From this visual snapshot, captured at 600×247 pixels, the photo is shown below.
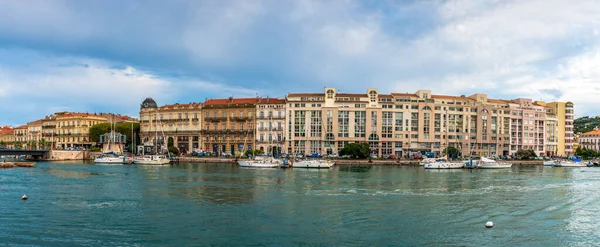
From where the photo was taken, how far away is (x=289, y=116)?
99.0 metres

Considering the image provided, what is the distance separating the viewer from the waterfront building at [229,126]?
10162cm

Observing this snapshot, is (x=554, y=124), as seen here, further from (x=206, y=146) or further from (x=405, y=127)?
(x=206, y=146)

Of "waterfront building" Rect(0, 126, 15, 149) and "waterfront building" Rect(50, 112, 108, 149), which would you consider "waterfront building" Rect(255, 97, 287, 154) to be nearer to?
"waterfront building" Rect(50, 112, 108, 149)

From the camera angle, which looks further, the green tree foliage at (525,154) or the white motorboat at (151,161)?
the green tree foliage at (525,154)

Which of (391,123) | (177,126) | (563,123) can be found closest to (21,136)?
(177,126)

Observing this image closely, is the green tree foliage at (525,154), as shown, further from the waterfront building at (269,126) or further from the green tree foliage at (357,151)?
the waterfront building at (269,126)

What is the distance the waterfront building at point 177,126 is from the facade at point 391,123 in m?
22.8

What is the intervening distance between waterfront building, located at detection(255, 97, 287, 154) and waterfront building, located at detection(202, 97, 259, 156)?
1788mm

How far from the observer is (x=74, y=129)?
410 ft

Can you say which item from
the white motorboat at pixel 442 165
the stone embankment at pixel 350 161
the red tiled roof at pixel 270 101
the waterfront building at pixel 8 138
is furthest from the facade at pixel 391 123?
the waterfront building at pixel 8 138

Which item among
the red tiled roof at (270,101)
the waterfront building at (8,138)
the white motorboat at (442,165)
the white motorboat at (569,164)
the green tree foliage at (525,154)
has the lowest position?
the white motorboat at (569,164)

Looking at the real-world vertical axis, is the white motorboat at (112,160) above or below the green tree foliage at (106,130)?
below

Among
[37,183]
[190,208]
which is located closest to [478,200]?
[190,208]

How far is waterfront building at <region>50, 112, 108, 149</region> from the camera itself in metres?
124
